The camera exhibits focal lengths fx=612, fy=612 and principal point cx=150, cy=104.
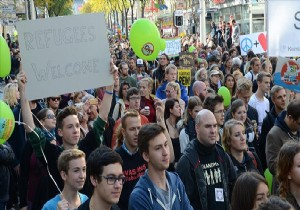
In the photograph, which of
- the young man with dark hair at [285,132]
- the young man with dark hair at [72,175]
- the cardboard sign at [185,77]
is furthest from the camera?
the cardboard sign at [185,77]

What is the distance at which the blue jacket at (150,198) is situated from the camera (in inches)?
176

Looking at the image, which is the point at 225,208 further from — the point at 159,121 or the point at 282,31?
the point at 282,31

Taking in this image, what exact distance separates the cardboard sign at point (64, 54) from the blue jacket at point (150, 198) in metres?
1.77

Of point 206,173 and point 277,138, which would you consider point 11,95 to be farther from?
point 206,173

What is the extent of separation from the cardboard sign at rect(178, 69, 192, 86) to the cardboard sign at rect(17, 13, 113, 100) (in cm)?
689

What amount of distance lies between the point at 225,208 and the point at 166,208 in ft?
3.27

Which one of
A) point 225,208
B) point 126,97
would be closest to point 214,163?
point 225,208

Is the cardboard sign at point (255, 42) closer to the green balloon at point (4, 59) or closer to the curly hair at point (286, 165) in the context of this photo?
the green balloon at point (4, 59)

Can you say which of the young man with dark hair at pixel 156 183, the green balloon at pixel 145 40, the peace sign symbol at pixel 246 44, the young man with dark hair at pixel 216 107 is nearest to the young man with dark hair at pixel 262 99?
the young man with dark hair at pixel 216 107

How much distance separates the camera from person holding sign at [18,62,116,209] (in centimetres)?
565

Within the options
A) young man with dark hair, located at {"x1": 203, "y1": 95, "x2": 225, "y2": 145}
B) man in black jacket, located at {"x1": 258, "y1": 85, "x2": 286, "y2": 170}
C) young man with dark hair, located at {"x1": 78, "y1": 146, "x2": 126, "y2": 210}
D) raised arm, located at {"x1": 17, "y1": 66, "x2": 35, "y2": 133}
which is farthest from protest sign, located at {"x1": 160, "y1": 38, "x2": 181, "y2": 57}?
young man with dark hair, located at {"x1": 78, "y1": 146, "x2": 126, "y2": 210}

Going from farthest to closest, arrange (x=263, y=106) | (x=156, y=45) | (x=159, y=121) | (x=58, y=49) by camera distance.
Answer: (x=156, y=45)
(x=263, y=106)
(x=159, y=121)
(x=58, y=49)

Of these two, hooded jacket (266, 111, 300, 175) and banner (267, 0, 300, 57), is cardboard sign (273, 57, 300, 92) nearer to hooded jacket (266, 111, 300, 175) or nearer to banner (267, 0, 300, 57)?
banner (267, 0, 300, 57)

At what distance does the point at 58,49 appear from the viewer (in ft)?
20.0
